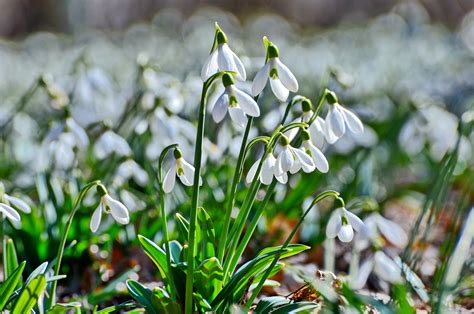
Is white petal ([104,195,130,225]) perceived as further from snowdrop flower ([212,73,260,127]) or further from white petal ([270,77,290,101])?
white petal ([270,77,290,101])

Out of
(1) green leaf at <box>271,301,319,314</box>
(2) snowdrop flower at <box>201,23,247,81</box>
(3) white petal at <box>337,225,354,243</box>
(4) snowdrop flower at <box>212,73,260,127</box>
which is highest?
(2) snowdrop flower at <box>201,23,247,81</box>

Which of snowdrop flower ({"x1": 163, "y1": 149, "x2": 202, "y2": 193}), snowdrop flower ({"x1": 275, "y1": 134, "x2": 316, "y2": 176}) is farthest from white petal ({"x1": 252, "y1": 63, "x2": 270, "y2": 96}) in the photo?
snowdrop flower ({"x1": 163, "y1": 149, "x2": 202, "y2": 193})

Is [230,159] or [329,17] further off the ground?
[329,17]

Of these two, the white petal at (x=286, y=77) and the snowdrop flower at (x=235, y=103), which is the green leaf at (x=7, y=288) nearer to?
the snowdrop flower at (x=235, y=103)

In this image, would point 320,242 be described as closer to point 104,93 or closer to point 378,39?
point 104,93

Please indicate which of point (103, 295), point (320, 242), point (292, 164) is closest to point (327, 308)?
point (292, 164)

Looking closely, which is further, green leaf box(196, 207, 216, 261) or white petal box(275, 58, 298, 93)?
green leaf box(196, 207, 216, 261)

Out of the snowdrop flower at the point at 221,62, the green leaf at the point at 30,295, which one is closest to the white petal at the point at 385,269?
the snowdrop flower at the point at 221,62

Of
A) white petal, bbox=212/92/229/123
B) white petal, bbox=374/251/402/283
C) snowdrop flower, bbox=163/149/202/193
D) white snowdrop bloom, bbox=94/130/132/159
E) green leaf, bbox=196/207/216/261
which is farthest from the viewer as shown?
white snowdrop bloom, bbox=94/130/132/159
